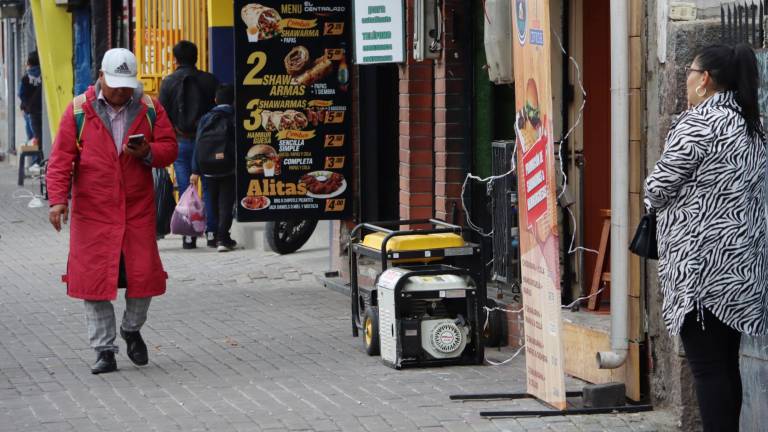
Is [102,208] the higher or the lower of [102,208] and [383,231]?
the higher

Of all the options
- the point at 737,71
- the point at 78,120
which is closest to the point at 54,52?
the point at 78,120

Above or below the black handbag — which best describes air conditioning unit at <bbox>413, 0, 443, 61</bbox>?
above

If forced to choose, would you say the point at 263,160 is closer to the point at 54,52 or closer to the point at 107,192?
the point at 107,192

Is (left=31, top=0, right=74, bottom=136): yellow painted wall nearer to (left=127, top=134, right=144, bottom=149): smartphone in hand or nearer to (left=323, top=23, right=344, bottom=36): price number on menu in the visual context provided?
(left=323, top=23, right=344, bottom=36): price number on menu

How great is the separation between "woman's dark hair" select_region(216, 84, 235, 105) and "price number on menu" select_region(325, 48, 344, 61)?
115 inches

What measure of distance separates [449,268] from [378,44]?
2311 mm

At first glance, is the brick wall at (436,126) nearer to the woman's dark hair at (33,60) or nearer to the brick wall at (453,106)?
the brick wall at (453,106)

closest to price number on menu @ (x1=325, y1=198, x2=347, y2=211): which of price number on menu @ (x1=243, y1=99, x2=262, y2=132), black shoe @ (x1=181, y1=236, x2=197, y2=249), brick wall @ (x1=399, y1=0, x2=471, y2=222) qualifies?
price number on menu @ (x1=243, y1=99, x2=262, y2=132)

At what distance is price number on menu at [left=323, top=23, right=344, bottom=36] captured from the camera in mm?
11508

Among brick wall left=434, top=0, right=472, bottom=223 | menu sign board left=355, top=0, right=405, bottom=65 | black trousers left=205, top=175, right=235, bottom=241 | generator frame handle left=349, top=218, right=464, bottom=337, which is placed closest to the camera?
generator frame handle left=349, top=218, right=464, bottom=337

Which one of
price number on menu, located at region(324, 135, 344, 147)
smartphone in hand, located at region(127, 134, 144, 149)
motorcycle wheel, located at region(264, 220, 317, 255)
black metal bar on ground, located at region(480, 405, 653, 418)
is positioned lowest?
black metal bar on ground, located at region(480, 405, 653, 418)

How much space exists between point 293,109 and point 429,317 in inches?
134

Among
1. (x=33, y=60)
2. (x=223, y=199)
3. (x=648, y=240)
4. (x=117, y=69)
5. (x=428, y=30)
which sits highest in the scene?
(x=33, y=60)

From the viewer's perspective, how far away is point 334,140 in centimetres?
1167
